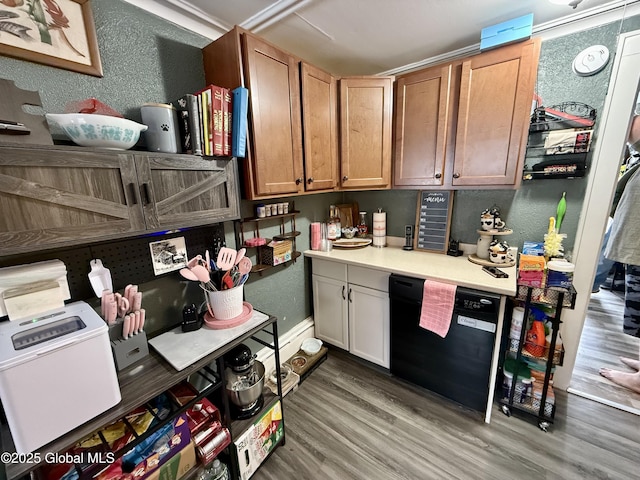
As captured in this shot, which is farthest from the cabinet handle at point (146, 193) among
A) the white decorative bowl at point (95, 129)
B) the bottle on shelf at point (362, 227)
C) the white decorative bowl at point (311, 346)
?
the bottle on shelf at point (362, 227)

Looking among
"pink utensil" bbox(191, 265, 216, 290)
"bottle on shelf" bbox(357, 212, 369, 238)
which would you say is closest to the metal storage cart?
"bottle on shelf" bbox(357, 212, 369, 238)

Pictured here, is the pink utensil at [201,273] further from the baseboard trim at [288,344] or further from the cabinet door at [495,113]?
the cabinet door at [495,113]

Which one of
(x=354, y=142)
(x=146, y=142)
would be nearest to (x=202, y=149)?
(x=146, y=142)

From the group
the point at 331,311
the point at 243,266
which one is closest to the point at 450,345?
the point at 331,311

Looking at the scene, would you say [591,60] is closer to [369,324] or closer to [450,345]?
[450,345]

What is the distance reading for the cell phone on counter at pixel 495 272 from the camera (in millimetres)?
1520

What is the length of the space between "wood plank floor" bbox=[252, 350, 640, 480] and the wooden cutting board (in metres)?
1.76

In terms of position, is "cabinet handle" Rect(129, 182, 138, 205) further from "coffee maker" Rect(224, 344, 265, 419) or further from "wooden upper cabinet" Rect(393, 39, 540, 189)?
"wooden upper cabinet" Rect(393, 39, 540, 189)

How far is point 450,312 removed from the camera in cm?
149

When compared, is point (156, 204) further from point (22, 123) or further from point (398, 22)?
point (398, 22)

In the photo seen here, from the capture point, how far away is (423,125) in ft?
5.78

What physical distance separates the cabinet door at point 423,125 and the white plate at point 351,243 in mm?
604

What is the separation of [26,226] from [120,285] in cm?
49

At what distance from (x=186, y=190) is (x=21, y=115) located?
487 mm
